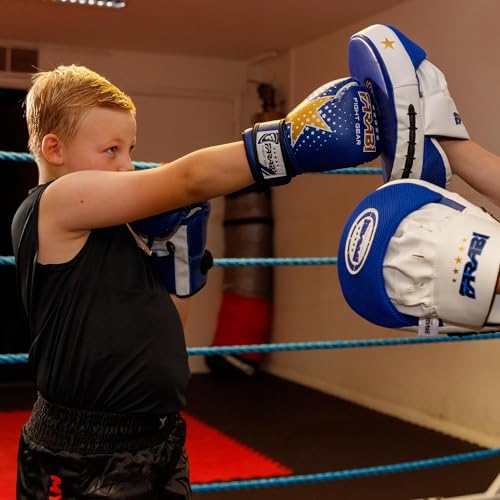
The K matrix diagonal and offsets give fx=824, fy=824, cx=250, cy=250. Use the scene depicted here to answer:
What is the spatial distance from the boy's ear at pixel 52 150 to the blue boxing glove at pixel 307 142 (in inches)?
12.3

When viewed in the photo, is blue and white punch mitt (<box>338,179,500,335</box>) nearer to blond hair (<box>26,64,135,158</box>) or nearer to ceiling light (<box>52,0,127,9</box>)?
blond hair (<box>26,64,135,158</box>)

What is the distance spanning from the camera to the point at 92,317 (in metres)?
1.17

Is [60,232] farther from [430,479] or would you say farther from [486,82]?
[486,82]

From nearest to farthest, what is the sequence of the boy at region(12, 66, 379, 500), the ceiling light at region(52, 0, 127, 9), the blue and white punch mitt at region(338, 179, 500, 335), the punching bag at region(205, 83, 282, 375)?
1. the blue and white punch mitt at region(338, 179, 500, 335)
2. the boy at region(12, 66, 379, 500)
3. the ceiling light at region(52, 0, 127, 9)
4. the punching bag at region(205, 83, 282, 375)

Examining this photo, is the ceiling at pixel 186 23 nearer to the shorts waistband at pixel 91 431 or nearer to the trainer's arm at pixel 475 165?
the trainer's arm at pixel 475 165

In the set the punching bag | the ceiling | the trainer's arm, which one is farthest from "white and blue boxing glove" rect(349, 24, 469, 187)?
the punching bag

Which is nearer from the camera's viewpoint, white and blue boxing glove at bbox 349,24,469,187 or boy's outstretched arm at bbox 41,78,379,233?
boy's outstretched arm at bbox 41,78,379,233

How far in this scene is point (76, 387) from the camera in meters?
1.17

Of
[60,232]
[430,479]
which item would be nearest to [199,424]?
[430,479]

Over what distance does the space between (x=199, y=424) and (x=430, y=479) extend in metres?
1.32

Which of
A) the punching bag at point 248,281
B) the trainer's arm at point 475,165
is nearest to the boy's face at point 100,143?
the trainer's arm at point 475,165

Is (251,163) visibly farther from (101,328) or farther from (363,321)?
(363,321)

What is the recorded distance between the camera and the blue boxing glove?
3.36 feet

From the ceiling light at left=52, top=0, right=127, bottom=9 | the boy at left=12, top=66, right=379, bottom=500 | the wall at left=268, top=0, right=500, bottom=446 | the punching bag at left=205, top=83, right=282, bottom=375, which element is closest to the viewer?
the boy at left=12, top=66, right=379, bottom=500
